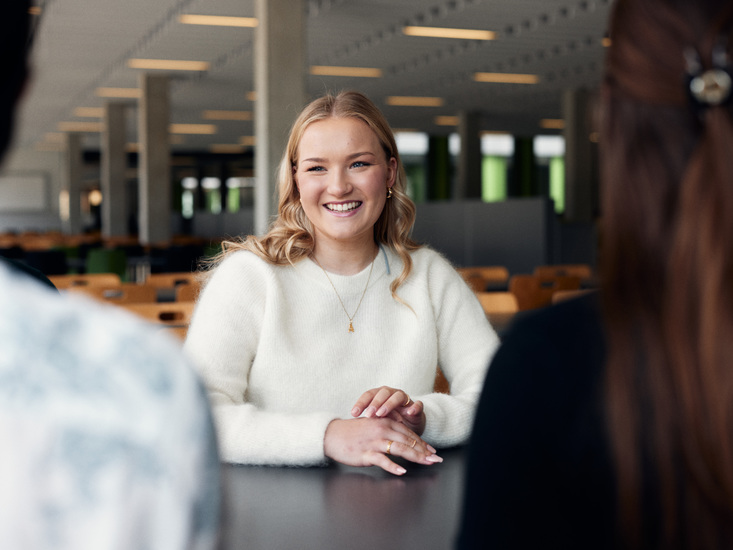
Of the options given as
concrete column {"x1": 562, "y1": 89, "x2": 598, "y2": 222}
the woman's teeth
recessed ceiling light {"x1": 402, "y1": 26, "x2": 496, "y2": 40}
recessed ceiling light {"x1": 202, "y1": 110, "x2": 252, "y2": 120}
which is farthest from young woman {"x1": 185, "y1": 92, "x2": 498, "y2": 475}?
recessed ceiling light {"x1": 202, "y1": 110, "x2": 252, "y2": 120}

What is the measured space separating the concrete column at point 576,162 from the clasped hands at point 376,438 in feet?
42.4

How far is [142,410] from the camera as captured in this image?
45 centimetres

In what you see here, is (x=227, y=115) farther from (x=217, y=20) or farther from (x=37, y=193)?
(x=37, y=193)

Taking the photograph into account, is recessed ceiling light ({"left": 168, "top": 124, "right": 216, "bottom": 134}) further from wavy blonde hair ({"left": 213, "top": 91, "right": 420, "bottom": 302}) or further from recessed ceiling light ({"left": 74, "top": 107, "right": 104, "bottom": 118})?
wavy blonde hair ({"left": 213, "top": 91, "right": 420, "bottom": 302})

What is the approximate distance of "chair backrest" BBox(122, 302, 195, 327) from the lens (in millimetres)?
3498

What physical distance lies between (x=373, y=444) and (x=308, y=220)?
697 millimetres

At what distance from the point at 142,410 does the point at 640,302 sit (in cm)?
38

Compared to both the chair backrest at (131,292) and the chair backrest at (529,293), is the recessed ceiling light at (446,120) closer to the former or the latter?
the chair backrest at (529,293)

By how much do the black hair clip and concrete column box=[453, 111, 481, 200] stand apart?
16.5 metres

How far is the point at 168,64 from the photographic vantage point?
465 inches

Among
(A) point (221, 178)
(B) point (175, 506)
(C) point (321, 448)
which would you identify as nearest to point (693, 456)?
(B) point (175, 506)

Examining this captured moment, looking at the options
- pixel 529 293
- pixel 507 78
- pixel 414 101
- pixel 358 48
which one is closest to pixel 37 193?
pixel 414 101

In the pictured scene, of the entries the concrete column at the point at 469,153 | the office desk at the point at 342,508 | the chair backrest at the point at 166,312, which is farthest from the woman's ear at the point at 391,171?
the concrete column at the point at 469,153

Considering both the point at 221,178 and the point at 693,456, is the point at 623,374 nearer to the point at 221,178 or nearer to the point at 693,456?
the point at 693,456
